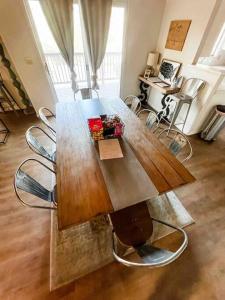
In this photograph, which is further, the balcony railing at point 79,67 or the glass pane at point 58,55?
the balcony railing at point 79,67

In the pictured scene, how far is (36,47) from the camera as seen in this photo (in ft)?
8.07

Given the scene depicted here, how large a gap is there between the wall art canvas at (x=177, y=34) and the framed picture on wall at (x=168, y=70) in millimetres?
229

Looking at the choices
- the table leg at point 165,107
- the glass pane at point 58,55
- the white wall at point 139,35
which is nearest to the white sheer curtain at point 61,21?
the glass pane at point 58,55

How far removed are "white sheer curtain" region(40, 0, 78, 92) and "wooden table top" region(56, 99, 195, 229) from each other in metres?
1.62

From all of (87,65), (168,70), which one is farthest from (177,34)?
(87,65)

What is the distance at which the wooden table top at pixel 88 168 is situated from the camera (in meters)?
0.89


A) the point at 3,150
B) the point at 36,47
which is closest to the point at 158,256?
the point at 3,150

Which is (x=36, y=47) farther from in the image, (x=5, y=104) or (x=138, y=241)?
(x=138, y=241)

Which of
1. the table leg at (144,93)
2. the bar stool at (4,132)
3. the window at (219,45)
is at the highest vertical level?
the window at (219,45)

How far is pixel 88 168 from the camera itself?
1.13m

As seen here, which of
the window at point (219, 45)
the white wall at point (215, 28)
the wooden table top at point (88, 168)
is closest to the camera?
the wooden table top at point (88, 168)

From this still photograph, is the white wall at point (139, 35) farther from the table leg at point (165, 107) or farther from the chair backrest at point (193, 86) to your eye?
the chair backrest at point (193, 86)

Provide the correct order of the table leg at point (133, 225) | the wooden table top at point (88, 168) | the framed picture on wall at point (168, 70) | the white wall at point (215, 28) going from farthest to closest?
the framed picture on wall at point (168, 70) → the white wall at point (215, 28) → the table leg at point (133, 225) → the wooden table top at point (88, 168)

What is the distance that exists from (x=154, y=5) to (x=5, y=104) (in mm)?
3579
